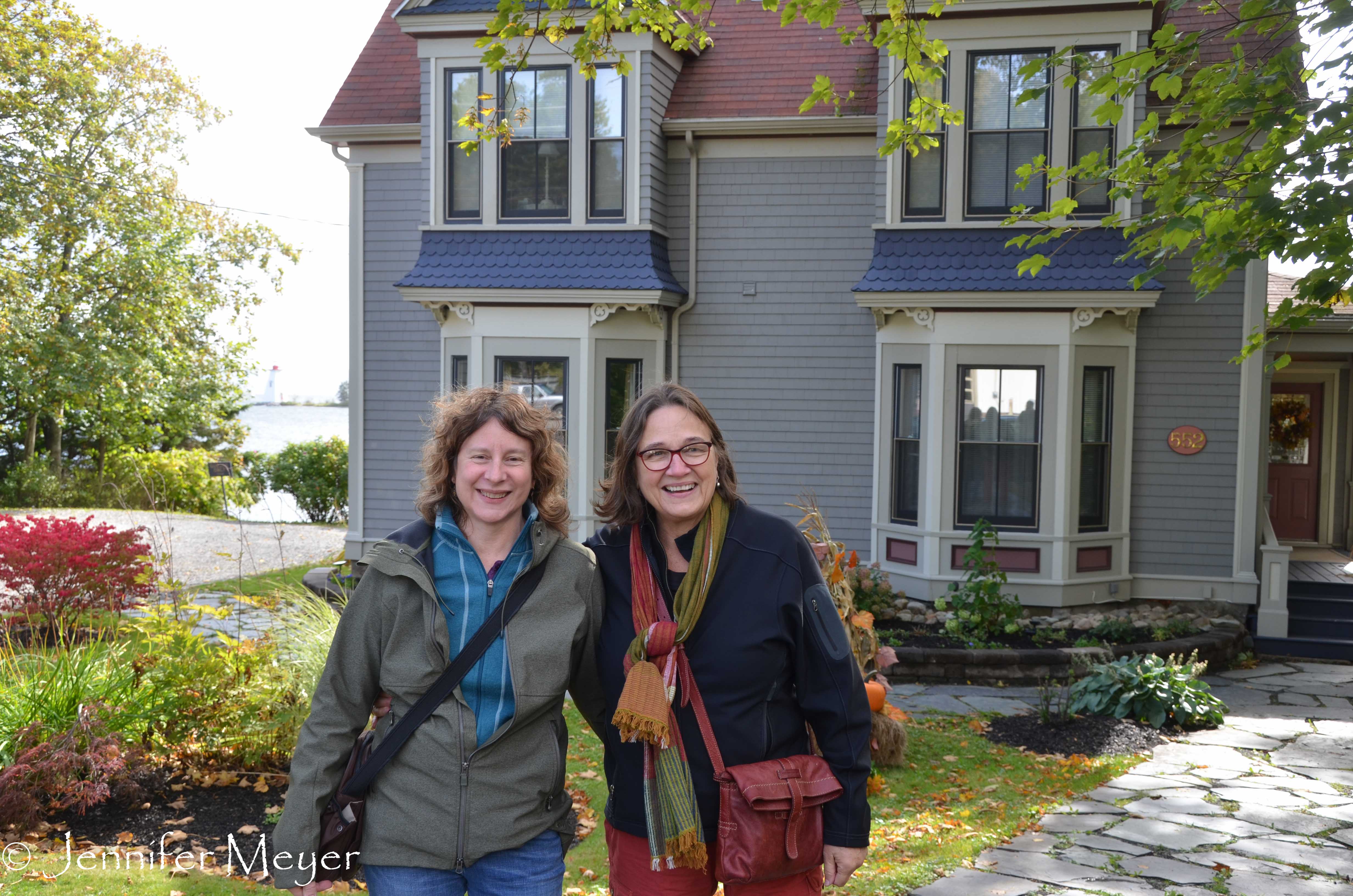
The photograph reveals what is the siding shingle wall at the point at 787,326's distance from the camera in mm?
11711

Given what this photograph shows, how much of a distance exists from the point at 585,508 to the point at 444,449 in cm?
913

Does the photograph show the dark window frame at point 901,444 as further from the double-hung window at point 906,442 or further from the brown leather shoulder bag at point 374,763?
the brown leather shoulder bag at point 374,763

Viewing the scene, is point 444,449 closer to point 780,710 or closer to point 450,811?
point 450,811

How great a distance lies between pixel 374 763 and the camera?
8.36 ft

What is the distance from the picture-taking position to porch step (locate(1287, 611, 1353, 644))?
407 inches

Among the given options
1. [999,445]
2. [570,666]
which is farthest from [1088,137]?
[570,666]

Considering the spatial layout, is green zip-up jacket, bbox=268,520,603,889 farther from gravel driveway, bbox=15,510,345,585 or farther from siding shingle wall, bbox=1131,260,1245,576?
siding shingle wall, bbox=1131,260,1245,576

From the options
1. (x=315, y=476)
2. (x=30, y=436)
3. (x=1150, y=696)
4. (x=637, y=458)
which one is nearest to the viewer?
(x=637, y=458)

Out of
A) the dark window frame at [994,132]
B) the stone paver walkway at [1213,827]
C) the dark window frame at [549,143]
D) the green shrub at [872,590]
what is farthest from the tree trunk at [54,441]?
the stone paver walkway at [1213,827]

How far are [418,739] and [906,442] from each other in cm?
924

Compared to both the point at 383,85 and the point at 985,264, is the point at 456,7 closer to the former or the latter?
the point at 383,85

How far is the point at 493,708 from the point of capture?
2.58 meters

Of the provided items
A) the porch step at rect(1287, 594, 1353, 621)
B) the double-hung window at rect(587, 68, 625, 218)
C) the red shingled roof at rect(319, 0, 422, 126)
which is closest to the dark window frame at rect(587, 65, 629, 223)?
the double-hung window at rect(587, 68, 625, 218)

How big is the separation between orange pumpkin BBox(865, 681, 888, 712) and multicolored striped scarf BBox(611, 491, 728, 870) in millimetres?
3723
